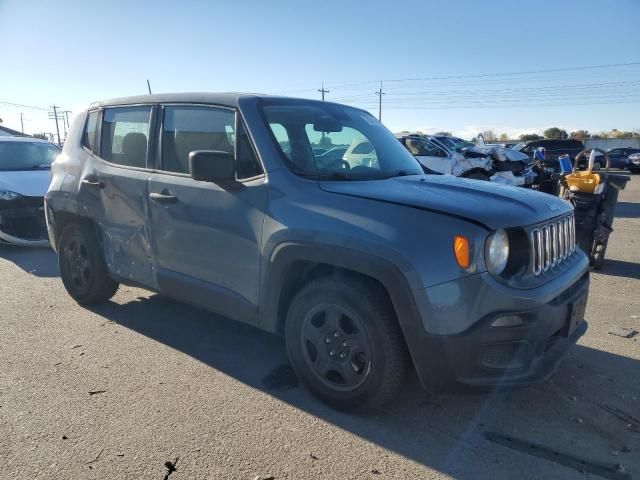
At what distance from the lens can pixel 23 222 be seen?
25.3ft

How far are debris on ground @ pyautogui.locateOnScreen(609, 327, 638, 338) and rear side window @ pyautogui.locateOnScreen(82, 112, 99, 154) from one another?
4889 mm

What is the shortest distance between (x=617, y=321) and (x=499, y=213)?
2.74m

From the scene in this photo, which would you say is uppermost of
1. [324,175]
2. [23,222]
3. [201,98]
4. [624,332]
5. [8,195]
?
[201,98]

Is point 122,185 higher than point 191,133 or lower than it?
lower

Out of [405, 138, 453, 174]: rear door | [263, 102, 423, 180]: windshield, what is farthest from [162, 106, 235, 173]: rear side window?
[405, 138, 453, 174]: rear door

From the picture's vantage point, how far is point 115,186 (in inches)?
167

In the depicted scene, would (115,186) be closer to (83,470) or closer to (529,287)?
(83,470)

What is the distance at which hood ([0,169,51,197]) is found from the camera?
7.70 meters

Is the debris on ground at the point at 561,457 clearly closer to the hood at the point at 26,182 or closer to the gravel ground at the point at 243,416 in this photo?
the gravel ground at the point at 243,416

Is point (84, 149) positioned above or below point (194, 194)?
above

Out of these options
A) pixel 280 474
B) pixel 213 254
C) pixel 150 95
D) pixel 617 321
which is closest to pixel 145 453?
pixel 280 474

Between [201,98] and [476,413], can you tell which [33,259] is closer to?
[201,98]

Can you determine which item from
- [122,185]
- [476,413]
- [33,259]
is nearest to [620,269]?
[476,413]

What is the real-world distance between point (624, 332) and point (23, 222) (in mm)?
8026
